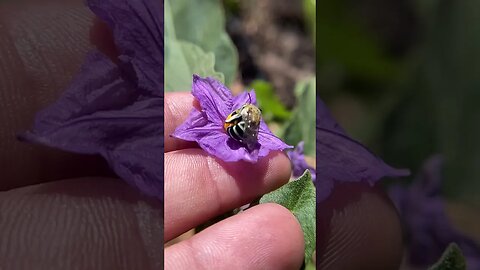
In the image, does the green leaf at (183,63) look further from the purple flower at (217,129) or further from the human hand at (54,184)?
the human hand at (54,184)

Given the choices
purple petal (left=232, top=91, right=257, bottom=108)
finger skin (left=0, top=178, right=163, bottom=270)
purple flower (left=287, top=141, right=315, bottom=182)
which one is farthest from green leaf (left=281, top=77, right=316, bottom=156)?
finger skin (left=0, top=178, right=163, bottom=270)

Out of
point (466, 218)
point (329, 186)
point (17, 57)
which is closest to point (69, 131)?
point (17, 57)

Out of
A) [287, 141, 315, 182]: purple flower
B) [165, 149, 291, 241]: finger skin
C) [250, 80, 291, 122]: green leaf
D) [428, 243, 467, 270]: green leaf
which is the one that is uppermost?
[165, 149, 291, 241]: finger skin

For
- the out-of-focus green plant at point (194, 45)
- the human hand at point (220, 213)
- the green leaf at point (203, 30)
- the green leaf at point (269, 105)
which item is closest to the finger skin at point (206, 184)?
the human hand at point (220, 213)

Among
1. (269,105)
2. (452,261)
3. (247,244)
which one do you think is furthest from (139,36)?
(269,105)

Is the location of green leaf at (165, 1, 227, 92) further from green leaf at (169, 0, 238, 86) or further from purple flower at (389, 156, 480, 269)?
purple flower at (389, 156, 480, 269)

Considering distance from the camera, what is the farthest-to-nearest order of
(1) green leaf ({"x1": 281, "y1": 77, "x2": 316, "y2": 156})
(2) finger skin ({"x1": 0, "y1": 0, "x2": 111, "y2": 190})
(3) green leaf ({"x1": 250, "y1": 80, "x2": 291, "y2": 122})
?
(3) green leaf ({"x1": 250, "y1": 80, "x2": 291, "y2": 122}) < (1) green leaf ({"x1": 281, "y1": 77, "x2": 316, "y2": 156}) < (2) finger skin ({"x1": 0, "y1": 0, "x2": 111, "y2": 190})

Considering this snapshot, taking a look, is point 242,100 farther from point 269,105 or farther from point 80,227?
point 269,105
